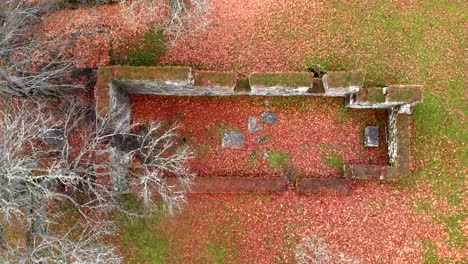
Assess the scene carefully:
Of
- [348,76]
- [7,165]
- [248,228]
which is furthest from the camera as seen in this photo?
[248,228]

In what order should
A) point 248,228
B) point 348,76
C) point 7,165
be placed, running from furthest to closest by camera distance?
point 248,228 < point 348,76 < point 7,165

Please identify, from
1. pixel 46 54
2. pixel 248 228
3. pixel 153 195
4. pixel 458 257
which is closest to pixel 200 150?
pixel 153 195

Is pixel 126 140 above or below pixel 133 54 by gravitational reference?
below

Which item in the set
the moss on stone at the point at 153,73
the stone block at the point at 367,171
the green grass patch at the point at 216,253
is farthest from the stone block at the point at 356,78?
the green grass patch at the point at 216,253

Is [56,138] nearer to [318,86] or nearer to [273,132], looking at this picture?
[273,132]

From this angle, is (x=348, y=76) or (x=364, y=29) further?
(x=364, y=29)

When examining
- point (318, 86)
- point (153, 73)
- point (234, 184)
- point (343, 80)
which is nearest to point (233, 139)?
point (234, 184)

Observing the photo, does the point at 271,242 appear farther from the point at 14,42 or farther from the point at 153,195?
the point at 14,42

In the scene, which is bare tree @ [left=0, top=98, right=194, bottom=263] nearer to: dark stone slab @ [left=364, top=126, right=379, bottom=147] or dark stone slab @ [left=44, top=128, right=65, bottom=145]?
dark stone slab @ [left=44, top=128, right=65, bottom=145]
